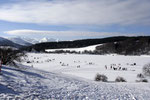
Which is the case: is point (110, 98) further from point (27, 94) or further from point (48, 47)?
point (48, 47)

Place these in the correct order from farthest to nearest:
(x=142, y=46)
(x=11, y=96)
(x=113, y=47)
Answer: (x=113, y=47), (x=142, y=46), (x=11, y=96)

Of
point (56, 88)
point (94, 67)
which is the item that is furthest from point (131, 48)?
point (56, 88)

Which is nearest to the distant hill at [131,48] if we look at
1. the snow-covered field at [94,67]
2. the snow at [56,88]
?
the snow-covered field at [94,67]

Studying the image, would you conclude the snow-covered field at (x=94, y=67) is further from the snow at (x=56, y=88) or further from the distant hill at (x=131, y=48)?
the distant hill at (x=131, y=48)

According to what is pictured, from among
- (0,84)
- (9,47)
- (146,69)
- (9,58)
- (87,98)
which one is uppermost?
(9,47)

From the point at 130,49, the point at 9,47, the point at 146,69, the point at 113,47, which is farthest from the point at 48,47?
the point at 9,47

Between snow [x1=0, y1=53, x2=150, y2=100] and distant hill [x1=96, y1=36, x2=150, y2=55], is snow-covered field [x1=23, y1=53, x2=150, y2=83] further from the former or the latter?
distant hill [x1=96, y1=36, x2=150, y2=55]

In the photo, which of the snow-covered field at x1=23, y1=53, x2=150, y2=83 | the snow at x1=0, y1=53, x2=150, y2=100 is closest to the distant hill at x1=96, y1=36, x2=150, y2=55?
the snow-covered field at x1=23, y1=53, x2=150, y2=83

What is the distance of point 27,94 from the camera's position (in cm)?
631

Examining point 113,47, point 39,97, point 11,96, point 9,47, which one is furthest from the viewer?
point 113,47

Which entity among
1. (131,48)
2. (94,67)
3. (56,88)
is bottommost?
(94,67)

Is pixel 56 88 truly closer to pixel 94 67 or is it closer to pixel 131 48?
pixel 94 67

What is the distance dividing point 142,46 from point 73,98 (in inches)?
4518

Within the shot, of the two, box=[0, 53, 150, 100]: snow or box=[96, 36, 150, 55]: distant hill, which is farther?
box=[96, 36, 150, 55]: distant hill
